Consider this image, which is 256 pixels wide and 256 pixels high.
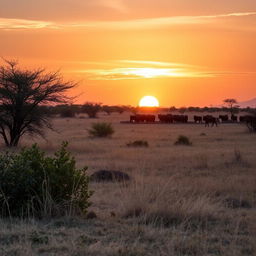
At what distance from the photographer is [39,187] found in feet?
31.8

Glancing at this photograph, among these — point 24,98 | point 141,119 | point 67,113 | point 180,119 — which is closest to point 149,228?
point 24,98

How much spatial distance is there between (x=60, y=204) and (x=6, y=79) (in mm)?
22064

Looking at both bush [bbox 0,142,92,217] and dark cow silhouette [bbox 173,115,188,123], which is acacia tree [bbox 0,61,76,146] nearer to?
bush [bbox 0,142,92,217]

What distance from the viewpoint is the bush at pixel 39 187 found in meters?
9.41

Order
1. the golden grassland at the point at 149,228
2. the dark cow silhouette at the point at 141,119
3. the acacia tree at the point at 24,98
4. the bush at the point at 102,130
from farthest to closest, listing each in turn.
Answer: the dark cow silhouette at the point at 141,119, the bush at the point at 102,130, the acacia tree at the point at 24,98, the golden grassland at the point at 149,228

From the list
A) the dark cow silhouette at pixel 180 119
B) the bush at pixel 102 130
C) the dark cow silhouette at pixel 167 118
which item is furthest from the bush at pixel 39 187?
the dark cow silhouette at pixel 180 119

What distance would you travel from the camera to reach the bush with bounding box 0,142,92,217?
9414mm

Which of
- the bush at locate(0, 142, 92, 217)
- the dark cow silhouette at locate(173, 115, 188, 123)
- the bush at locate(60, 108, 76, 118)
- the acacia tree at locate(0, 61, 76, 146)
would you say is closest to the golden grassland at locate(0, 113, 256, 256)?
the bush at locate(0, 142, 92, 217)

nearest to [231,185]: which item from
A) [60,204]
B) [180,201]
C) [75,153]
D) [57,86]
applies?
[180,201]

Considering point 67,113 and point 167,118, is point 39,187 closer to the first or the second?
point 167,118

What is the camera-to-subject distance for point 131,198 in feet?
33.3

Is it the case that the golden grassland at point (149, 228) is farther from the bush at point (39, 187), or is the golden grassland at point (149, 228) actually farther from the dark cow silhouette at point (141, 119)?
the dark cow silhouette at point (141, 119)

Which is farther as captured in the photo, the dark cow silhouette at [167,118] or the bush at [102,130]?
the dark cow silhouette at [167,118]

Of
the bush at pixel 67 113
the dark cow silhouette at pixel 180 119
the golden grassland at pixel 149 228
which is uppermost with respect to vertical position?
the bush at pixel 67 113
